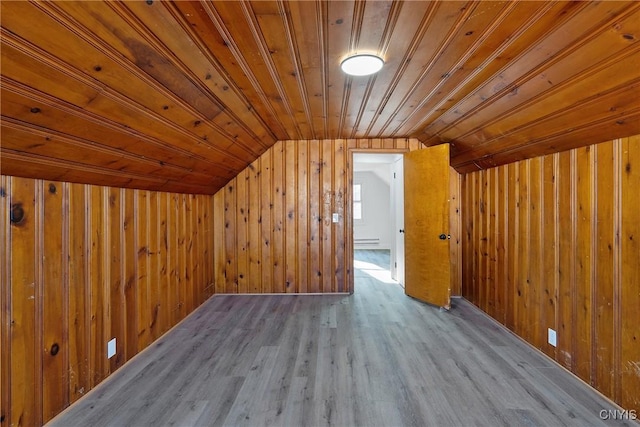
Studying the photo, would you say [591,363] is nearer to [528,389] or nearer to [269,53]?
[528,389]

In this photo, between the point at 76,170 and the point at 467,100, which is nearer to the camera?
the point at 76,170

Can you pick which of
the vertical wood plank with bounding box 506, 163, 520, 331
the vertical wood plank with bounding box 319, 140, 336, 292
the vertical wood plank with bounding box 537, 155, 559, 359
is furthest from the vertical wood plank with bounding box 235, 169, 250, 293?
the vertical wood plank with bounding box 537, 155, 559, 359

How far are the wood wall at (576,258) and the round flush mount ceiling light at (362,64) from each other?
5.01 ft

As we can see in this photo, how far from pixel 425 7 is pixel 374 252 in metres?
6.71

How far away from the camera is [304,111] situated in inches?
99.7

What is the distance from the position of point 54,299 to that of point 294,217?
2500mm

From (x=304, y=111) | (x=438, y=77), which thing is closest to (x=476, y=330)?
(x=438, y=77)

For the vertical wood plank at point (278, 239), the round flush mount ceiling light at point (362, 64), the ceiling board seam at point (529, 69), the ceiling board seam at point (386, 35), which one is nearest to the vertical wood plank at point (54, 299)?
the round flush mount ceiling light at point (362, 64)

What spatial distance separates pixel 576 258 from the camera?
6.35ft

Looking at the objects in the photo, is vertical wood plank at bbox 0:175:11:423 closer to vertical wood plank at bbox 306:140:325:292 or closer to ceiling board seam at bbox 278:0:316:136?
ceiling board seam at bbox 278:0:316:136

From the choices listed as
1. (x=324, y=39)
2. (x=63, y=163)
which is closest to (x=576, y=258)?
(x=324, y=39)

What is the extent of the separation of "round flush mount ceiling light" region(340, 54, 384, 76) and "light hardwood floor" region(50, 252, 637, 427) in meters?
2.06

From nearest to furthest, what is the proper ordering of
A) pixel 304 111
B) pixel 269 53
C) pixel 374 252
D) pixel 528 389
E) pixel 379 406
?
pixel 269 53, pixel 379 406, pixel 528 389, pixel 304 111, pixel 374 252

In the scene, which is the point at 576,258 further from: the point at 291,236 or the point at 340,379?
the point at 291,236
